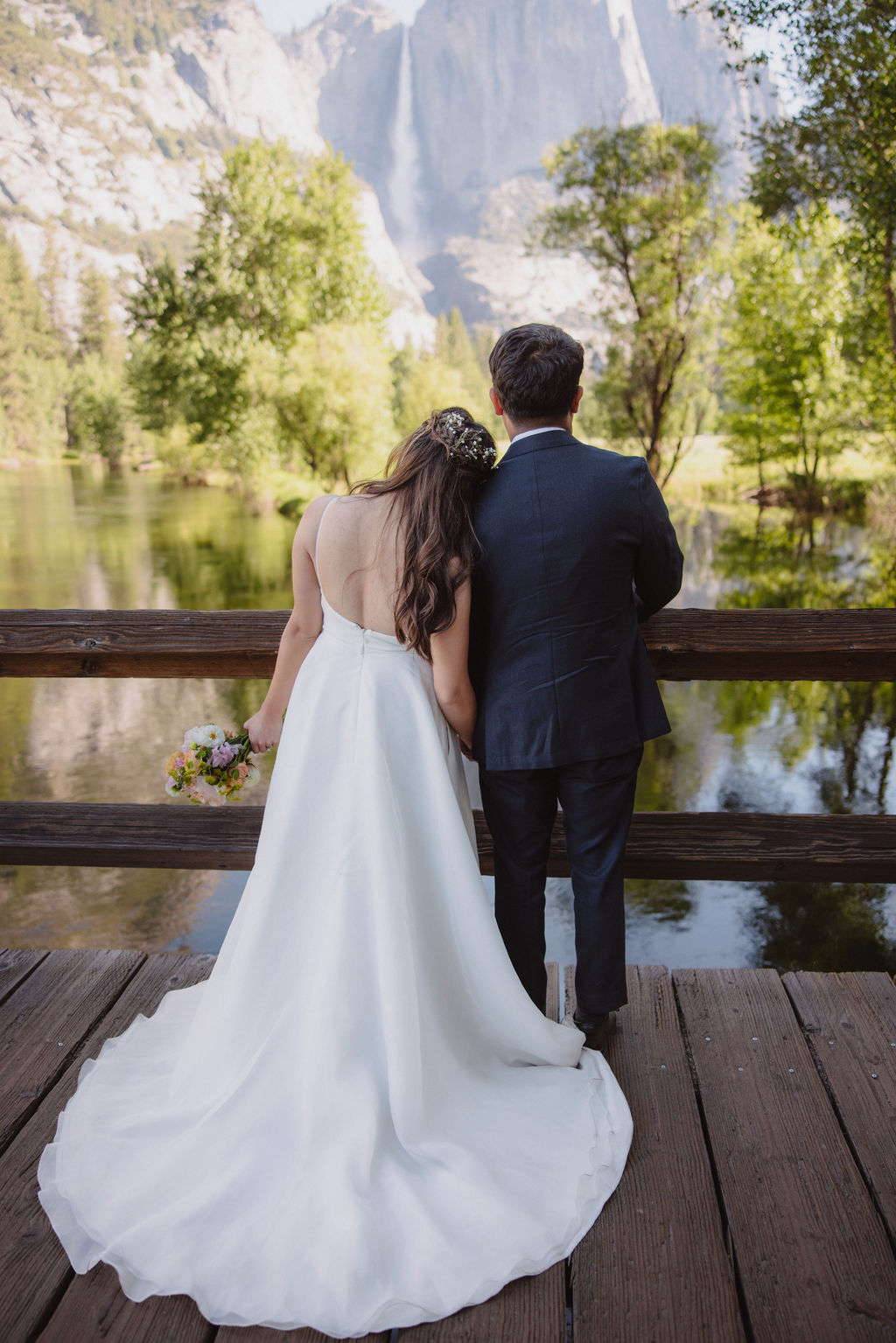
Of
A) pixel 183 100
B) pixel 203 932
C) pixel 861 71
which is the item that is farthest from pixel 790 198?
pixel 183 100

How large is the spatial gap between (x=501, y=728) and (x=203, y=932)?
15.7 ft

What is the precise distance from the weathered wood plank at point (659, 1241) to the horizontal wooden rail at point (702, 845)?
21.9 inches

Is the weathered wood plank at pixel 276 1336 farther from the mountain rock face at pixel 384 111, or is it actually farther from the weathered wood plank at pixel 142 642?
the mountain rock face at pixel 384 111

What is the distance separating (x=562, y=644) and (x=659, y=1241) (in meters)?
1.17

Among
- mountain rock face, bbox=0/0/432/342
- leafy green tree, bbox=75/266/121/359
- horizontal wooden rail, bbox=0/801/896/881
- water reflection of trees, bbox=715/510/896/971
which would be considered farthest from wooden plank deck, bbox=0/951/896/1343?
mountain rock face, bbox=0/0/432/342

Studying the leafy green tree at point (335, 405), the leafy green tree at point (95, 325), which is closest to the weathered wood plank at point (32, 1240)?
the leafy green tree at point (335, 405)

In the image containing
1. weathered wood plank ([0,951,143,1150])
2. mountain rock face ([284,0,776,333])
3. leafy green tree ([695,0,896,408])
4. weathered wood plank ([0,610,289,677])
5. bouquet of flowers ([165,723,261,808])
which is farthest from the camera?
mountain rock face ([284,0,776,333])

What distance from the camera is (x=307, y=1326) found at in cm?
153

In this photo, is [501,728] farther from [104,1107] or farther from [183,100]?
[183,100]

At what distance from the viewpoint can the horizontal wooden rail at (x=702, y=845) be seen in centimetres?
259

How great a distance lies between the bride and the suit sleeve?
347 mm

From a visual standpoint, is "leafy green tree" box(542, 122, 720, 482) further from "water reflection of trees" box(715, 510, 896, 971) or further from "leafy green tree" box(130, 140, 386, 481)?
"water reflection of trees" box(715, 510, 896, 971)

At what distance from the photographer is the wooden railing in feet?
7.99

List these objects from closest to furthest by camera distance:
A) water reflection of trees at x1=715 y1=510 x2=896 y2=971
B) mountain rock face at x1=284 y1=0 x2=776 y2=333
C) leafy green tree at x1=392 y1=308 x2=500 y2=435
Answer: water reflection of trees at x1=715 y1=510 x2=896 y2=971
leafy green tree at x1=392 y1=308 x2=500 y2=435
mountain rock face at x1=284 y1=0 x2=776 y2=333
